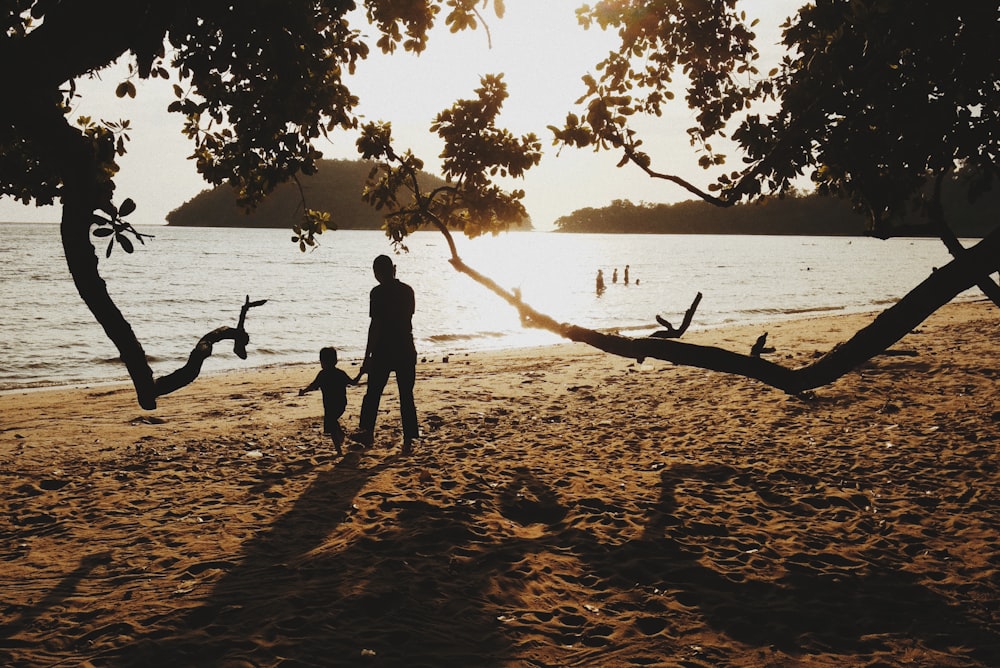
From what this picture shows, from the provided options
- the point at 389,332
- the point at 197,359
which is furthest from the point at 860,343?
the point at 389,332

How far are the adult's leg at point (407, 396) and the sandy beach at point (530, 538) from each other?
0.38 metres

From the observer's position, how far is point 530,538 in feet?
19.5

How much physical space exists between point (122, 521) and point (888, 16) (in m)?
8.06

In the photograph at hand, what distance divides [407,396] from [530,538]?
133 inches

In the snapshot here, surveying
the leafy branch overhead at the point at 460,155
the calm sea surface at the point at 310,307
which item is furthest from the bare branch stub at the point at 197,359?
the calm sea surface at the point at 310,307

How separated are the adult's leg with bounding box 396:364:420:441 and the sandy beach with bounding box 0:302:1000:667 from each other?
38 cm

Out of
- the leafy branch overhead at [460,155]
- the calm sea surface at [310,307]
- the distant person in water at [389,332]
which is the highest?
the leafy branch overhead at [460,155]

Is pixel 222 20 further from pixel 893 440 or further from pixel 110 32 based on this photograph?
pixel 893 440

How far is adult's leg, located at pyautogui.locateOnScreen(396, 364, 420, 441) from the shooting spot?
8.54 m

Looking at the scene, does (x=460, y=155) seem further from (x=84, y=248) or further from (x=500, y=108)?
(x=84, y=248)

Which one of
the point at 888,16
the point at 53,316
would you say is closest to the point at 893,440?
the point at 888,16

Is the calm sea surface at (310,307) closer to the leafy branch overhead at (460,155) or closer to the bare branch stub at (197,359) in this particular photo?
the leafy branch overhead at (460,155)

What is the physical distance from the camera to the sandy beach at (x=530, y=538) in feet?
14.1

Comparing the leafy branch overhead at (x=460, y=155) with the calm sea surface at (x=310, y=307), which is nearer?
the leafy branch overhead at (x=460, y=155)
